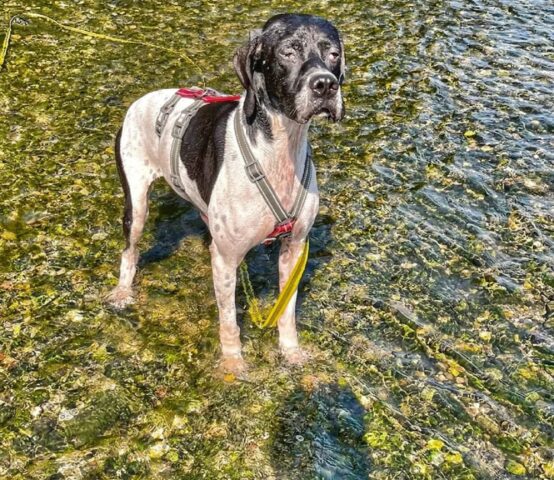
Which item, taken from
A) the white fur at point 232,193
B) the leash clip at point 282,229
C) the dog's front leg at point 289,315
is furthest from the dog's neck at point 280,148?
the dog's front leg at point 289,315

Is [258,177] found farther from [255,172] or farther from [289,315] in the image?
[289,315]

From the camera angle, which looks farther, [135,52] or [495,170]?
[135,52]

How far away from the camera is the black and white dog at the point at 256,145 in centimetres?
460

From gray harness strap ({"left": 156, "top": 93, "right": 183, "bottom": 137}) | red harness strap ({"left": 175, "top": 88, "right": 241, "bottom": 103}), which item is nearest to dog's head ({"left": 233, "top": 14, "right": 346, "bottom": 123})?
red harness strap ({"left": 175, "top": 88, "right": 241, "bottom": 103})

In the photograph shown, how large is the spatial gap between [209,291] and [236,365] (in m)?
1.16

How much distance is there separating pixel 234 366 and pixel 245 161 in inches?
76.6

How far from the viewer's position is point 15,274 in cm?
680

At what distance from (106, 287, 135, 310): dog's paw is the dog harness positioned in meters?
1.31

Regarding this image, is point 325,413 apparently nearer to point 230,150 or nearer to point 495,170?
point 230,150

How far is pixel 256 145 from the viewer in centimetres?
490

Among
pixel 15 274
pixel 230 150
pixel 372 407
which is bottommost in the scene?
pixel 372 407

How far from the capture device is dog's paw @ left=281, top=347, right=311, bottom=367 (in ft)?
19.5

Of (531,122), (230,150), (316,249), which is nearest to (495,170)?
(531,122)

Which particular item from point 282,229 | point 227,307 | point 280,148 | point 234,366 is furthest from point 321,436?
point 280,148
